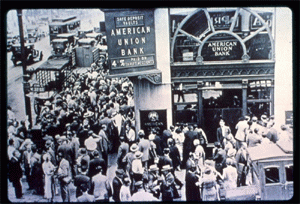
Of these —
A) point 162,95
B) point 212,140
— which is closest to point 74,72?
point 162,95

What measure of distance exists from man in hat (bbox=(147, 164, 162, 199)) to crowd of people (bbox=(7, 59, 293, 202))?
0.01 meters

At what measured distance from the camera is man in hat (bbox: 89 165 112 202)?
13.4ft

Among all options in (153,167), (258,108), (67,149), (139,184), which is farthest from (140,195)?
(258,108)

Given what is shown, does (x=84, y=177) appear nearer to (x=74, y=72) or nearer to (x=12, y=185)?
(x=12, y=185)

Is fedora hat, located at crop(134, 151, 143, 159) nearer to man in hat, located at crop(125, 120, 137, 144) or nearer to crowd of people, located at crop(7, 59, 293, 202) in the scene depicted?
crowd of people, located at crop(7, 59, 293, 202)

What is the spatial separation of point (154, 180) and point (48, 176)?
118 centimetres

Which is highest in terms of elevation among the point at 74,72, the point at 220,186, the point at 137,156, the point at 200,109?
the point at 74,72

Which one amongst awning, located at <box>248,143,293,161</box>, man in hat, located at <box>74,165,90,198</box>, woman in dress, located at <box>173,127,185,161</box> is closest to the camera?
awning, located at <box>248,143,293,161</box>

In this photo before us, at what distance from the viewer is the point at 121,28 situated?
4066mm

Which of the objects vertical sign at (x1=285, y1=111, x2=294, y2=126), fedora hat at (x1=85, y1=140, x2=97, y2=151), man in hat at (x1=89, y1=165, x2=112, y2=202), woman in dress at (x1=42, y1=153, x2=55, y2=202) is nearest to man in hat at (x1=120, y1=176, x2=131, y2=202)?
man in hat at (x1=89, y1=165, x2=112, y2=202)

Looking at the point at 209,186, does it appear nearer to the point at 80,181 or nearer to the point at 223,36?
the point at 80,181

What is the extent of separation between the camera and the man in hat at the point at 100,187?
408cm

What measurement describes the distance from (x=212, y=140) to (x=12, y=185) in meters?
2.28

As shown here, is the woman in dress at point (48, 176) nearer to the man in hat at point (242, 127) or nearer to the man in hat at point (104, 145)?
the man in hat at point (104, 145)
